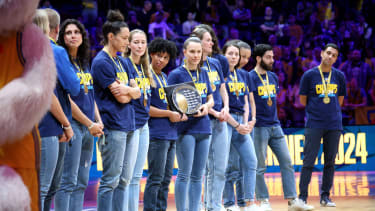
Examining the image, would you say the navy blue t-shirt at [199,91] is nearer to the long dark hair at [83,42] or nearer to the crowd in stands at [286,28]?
the long dark hair at [83,42]

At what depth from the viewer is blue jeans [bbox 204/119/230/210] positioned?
6.18 m

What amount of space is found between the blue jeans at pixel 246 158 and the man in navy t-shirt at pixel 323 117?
33.1 inches

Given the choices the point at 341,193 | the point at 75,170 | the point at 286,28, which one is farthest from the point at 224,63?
the point at 286,28

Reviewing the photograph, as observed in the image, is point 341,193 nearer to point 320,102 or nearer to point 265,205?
point 320,102

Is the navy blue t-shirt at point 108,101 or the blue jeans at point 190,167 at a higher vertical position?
the navy blue t-shirt at point 108,101

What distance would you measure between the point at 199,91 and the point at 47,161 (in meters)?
2.56

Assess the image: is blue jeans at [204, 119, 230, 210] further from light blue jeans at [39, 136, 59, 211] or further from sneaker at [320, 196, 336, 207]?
light blue jeans at [39, 136, 59, 211]

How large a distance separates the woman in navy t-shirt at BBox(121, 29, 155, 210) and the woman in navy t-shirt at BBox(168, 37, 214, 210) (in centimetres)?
48

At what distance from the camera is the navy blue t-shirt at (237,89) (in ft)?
22.6

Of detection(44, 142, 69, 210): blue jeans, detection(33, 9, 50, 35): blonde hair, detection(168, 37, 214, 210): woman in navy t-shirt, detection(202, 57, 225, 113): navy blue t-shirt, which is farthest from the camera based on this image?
detection(202, 57, 225, 113): navy blue t-shirt

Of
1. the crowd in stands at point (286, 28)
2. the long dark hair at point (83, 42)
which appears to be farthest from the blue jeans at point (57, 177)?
the crowd in stands at point (286, 28)

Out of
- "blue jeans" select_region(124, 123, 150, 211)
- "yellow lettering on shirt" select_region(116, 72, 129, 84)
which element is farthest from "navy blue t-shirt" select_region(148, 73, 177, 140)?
"yellow lettering on shirt" select_region(116, 72, 129, 84)

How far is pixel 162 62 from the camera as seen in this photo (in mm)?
5812

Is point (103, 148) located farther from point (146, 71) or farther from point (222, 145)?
point (222, 145)
